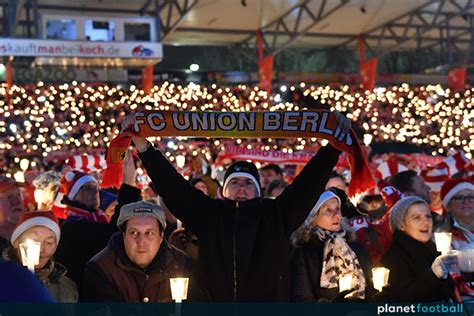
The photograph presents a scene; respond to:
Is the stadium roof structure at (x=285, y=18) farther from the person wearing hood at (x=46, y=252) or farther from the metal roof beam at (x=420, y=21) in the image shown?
the person wearing hood at (x=46, y=252)

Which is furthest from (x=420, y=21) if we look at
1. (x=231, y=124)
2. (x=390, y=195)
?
(x=231, y=124)

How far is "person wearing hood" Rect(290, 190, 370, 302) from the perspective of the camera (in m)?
3.84

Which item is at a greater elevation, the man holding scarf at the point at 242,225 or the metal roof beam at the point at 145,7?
the metal roof beam at the point at 145,7

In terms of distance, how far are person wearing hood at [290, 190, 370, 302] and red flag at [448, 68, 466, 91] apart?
2027 centimetres

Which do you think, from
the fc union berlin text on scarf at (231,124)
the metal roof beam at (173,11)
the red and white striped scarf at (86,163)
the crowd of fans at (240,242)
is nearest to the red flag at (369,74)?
the metal roof beam at (173,11)

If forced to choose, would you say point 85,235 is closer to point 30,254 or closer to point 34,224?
point 34,224

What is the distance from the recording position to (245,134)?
388 cm

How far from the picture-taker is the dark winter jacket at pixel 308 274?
12.5 ft

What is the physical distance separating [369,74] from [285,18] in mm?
3519

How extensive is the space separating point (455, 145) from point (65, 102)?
12.6 meters

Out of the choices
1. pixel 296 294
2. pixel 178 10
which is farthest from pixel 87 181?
pixel 178 10

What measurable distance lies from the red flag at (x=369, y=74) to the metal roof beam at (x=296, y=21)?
2.33 meters

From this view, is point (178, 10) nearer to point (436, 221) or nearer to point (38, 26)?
point (38, 26)

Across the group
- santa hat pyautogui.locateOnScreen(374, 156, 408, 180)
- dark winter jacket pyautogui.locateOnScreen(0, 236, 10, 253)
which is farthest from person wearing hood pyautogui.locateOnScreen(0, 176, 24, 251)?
santa hat pyautogui.locateOnScreen(374, 156, 408, 180)
